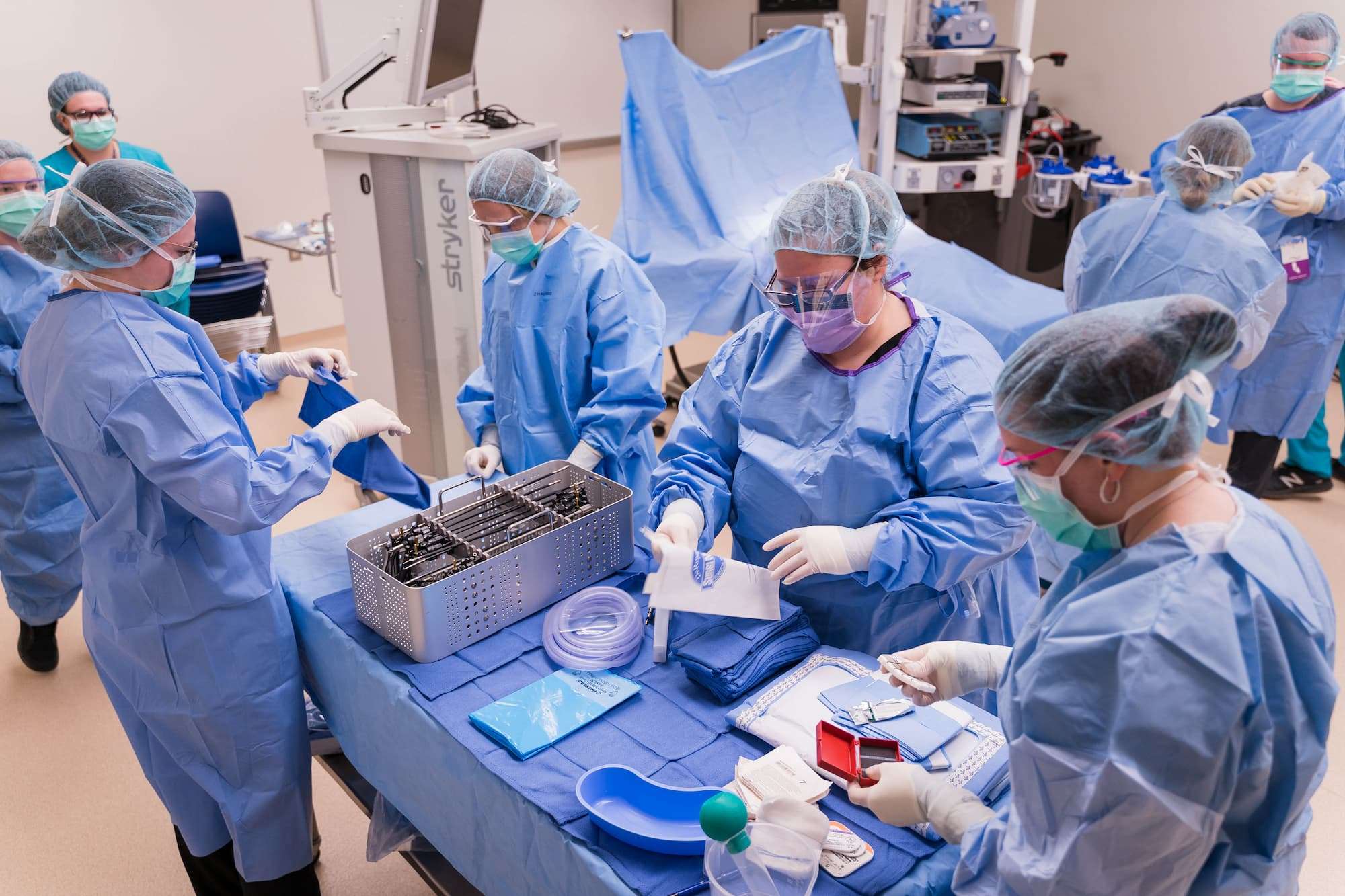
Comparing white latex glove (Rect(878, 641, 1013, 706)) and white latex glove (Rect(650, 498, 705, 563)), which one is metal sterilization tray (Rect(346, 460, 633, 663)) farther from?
white latex glove (Rect(878, 641, 1013, 706))

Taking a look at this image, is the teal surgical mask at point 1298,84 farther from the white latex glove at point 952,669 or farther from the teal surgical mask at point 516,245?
the white latex glove at point 952,669

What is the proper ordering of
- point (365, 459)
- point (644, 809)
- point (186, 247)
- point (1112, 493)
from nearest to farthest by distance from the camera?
point (1112, 493), point (644, 809), point (186, 247), point (365, 459)

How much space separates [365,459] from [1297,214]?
301 cm

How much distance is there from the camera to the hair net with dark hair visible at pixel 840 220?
152 centimetres

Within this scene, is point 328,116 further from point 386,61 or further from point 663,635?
point 663,635

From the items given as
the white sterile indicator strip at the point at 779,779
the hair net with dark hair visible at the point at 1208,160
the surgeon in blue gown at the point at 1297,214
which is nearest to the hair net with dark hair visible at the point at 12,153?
the white sterile indicator strip at the point at 779,779

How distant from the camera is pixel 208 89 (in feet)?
16.1

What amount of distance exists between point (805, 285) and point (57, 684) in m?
2.64

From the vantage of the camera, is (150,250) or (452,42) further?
(452,42)

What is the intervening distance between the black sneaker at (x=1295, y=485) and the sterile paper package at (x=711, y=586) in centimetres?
308

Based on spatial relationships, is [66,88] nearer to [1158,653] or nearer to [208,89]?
[208,89]

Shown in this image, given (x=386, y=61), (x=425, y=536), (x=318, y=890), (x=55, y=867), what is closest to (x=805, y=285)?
(x=425, y=536)

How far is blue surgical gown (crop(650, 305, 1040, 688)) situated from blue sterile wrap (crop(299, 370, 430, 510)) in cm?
55

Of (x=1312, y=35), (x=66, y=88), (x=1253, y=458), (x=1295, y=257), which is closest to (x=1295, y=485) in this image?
(x=1253, y=458)
